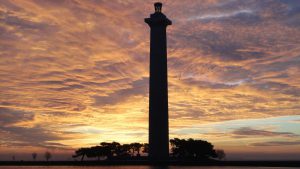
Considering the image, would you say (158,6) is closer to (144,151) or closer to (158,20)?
(158,20)

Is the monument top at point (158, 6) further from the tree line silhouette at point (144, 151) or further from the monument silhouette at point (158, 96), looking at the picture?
the tree line silhouette at point (144, 151)

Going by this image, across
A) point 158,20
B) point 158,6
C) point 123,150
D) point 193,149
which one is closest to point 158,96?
point 158,20

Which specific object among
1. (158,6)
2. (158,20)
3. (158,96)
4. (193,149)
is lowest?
(193,149)

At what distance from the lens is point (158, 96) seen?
7562 cm

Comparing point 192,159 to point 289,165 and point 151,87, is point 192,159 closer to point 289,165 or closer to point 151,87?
point 289,165

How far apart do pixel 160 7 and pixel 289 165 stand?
42.2m

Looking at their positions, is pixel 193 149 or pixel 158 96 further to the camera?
pixel 193 149

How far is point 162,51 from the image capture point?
77.7 metres

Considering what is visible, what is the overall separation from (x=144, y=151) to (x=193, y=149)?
55.6ft

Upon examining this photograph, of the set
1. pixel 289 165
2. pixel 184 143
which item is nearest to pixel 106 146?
pixel 184 143

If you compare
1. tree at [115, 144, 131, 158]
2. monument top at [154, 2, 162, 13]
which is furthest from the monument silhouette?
tree at [115, 144, 131, 158]

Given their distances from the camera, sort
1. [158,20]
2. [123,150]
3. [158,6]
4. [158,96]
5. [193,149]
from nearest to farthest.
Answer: [158,96] → [158,20] → [158,6] → [193,149] → [123,150]

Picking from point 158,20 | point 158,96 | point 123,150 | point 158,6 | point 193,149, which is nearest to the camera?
point 158,96

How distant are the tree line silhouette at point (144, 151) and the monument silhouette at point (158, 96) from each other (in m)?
18.0
